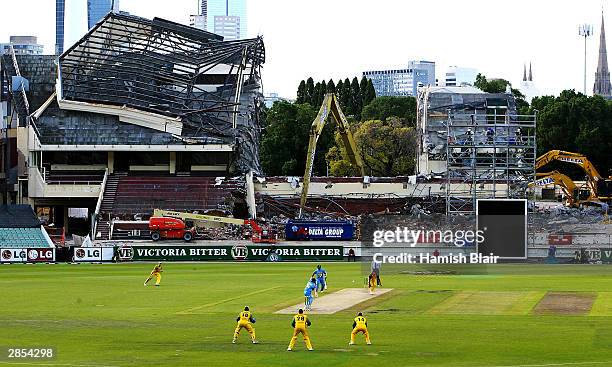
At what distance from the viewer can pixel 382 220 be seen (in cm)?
11350

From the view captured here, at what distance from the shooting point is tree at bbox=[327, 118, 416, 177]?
155 metres

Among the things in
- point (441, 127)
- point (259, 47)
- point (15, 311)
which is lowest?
point (15, 311)

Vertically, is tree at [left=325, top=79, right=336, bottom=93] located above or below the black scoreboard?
above

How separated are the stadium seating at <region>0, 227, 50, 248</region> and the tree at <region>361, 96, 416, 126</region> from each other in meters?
90.0

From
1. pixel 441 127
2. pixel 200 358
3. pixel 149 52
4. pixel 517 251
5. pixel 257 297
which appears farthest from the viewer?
pixel 441 127

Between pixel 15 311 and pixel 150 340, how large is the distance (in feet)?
44.5

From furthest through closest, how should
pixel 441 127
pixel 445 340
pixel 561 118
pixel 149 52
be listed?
1. pixel 561 118
2. pixel 441 127
3. pixel 149 52
4. pixel 445 340

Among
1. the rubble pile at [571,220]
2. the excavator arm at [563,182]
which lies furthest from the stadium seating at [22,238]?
the excavator arm at [563,182]

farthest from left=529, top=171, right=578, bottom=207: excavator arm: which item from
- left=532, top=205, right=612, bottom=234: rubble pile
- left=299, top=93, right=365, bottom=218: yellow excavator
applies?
left=299, top=93, right=365, bottom=218: yellow excavator

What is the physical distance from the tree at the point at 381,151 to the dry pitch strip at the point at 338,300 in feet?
307

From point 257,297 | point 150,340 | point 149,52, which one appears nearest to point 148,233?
point 149,52

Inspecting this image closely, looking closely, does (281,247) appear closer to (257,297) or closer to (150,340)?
(257,297)

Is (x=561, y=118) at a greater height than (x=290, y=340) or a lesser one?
greater

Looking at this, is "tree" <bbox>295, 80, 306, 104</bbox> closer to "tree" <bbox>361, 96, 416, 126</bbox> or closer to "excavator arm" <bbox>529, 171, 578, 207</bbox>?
"tree" <bbox>361, 96, 416, 126</bbox>
